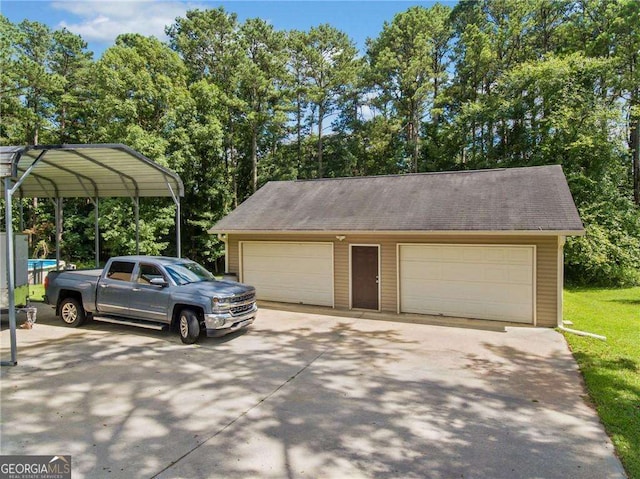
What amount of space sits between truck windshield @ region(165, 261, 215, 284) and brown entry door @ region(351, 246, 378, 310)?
4.29m

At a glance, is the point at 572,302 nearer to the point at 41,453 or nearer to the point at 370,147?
the point at 41,453

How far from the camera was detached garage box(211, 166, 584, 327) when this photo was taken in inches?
373

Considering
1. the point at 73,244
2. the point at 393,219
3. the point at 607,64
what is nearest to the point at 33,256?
the point at 73,244

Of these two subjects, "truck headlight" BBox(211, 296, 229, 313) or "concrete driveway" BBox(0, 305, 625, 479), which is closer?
"concrete driveway" BBox(0, 305, 625, 479)

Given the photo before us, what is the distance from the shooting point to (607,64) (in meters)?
20.0

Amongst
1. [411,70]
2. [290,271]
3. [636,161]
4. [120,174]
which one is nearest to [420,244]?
[290,271]

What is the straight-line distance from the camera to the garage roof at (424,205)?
9.68 meters

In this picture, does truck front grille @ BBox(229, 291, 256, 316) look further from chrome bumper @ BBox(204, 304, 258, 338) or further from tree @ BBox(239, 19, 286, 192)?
tree @ BBox(239, 19, 286, 192)

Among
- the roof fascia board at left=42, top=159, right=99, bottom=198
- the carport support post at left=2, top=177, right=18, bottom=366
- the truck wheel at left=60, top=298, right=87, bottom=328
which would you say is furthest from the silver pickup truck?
the roof fascia board at left=42, top=159, right=99, bottom=198

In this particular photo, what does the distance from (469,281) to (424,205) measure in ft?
8.54

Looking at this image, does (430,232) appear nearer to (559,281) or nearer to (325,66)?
(559,281)

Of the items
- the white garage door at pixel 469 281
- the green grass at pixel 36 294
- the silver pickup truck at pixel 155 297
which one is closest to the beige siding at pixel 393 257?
the white garage door at pixel 469 281

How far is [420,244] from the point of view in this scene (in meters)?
10.6

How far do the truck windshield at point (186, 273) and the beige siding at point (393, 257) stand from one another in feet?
11.9
